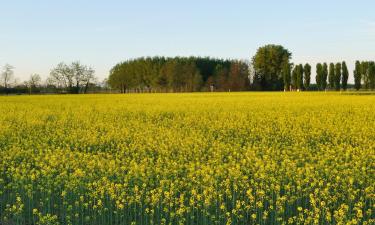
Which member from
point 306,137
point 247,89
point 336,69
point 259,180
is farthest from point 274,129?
point 247,89

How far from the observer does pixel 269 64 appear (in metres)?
127

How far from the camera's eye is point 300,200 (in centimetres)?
1009

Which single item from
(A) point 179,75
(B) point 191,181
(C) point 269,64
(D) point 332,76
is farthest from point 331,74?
(B) point 191,181

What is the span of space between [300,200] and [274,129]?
12486mm

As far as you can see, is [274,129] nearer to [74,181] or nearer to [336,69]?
[74,181]

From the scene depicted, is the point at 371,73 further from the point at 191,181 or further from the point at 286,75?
the point at 191,181

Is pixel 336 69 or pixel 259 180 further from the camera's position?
pixel 336 69

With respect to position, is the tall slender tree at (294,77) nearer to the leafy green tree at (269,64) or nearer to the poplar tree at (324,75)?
the poplar tree at (324,75)

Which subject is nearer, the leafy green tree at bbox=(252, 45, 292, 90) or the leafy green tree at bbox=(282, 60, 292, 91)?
the leafy green tree at bbox=(282, 60, 292, 91)

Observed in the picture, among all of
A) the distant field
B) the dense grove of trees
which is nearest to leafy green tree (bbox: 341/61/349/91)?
the dense grove of trees

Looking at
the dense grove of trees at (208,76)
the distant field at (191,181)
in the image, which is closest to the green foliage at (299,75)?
Result: the dense grove of trees at (208,76)

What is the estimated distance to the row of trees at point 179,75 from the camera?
122062 mm

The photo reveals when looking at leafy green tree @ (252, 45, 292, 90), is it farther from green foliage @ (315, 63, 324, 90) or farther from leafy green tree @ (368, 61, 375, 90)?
leafy green tree @ (368, 61, 375, 90)

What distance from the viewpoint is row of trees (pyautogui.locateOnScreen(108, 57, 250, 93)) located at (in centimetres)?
12206
